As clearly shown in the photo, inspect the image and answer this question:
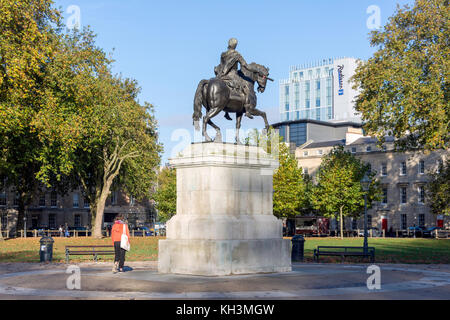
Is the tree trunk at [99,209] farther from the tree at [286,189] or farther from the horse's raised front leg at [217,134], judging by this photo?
the horse's raised front leg at [217,134]

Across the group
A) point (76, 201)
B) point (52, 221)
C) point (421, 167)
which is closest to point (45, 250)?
point (52, 221)

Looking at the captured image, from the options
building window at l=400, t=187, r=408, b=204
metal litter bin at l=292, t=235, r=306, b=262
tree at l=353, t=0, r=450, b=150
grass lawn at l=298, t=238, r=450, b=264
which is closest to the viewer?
metal litter bin at l=292, t=235, r=306, b=262

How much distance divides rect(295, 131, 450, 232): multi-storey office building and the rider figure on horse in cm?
6806

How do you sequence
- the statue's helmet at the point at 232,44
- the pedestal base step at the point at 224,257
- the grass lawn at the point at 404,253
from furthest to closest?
the grass lawn at the point at 404,253, the statue's helmet at the point at 232,44, the pedestal base step at the point at 224,257

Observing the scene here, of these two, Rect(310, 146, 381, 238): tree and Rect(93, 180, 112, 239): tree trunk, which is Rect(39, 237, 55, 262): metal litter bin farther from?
Rect(310, 146, 381, 238): tree

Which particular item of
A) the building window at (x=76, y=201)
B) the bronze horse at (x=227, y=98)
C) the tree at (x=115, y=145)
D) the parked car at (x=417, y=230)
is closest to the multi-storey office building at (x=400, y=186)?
the parked car at (x=417, y=230)

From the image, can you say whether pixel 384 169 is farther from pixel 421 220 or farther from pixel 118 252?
pixel 118 252

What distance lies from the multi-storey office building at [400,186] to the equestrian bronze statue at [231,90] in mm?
67824

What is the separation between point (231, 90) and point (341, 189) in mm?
59927

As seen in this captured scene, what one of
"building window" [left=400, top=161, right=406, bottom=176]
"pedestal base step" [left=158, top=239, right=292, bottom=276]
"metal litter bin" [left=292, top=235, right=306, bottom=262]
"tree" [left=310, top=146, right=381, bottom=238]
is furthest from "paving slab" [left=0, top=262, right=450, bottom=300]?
"building window" [left=400, top=161, right=406, bottom=176]

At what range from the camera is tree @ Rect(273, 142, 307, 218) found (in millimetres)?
76938

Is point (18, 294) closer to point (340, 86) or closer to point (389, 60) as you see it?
point (389, 60)

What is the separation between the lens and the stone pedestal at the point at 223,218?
1789cm
